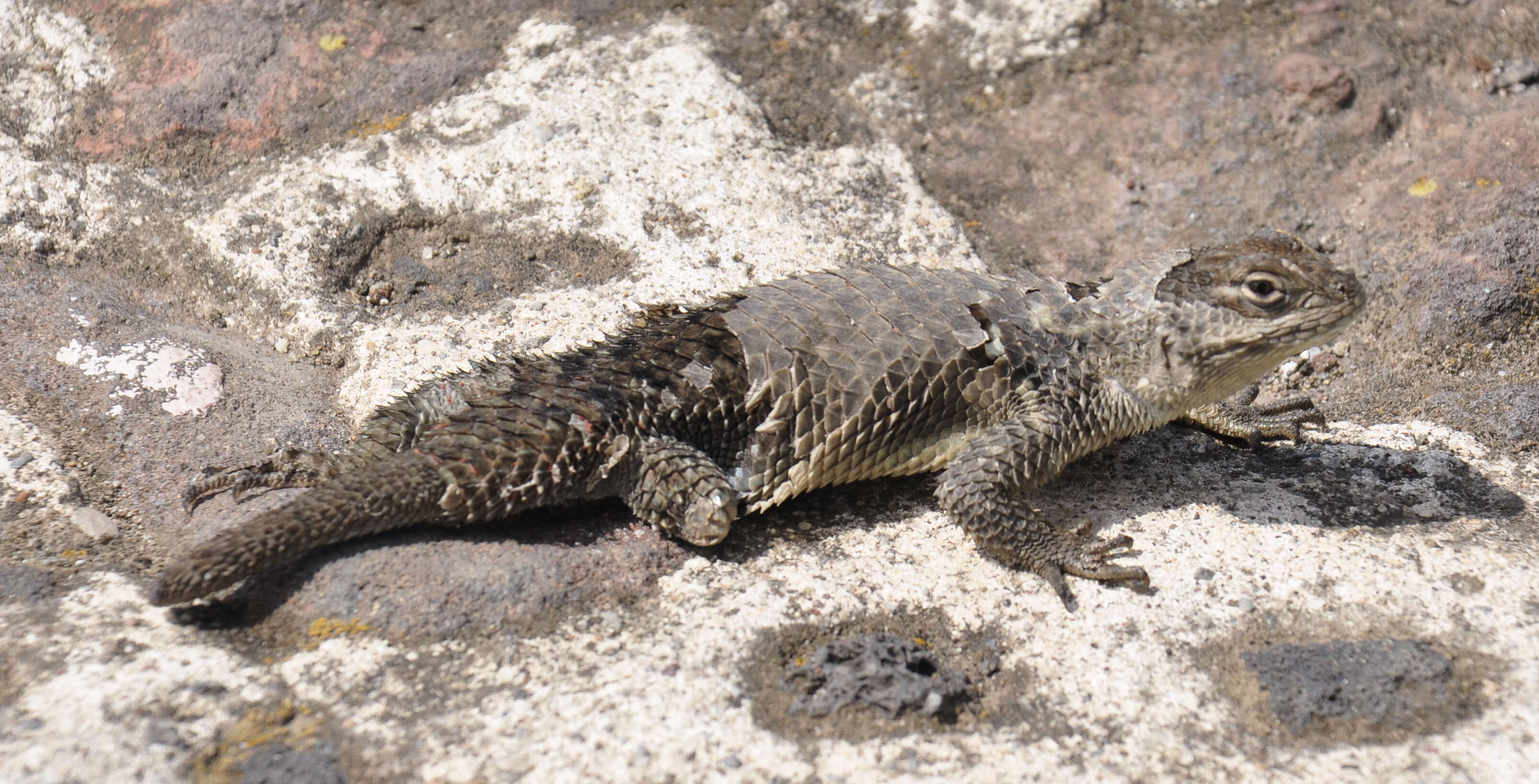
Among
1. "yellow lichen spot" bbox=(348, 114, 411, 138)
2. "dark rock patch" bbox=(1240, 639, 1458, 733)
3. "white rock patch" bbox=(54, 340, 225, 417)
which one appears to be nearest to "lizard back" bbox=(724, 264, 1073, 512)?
"dark rock patch" bbox=(1240, 639, 1458, 733)

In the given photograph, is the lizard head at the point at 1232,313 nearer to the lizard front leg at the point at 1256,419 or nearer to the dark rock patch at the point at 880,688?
the lizard front leg at the point at 1256,419

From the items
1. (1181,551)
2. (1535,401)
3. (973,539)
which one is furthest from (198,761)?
(1535,401)

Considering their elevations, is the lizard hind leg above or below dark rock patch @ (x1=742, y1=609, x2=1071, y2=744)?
above

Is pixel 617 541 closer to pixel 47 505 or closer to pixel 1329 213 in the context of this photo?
pixel 47 505

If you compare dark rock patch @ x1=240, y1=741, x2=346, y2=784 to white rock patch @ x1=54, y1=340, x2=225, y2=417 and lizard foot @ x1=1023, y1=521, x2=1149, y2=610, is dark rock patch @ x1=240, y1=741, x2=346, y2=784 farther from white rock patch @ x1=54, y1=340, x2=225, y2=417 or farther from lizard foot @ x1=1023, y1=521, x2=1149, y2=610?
lizard foot @ x1=1023, y1=521, x2=1149, y2=610

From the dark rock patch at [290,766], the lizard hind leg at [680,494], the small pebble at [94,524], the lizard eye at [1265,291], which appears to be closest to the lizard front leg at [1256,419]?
the lizard eye at [1265,291]
